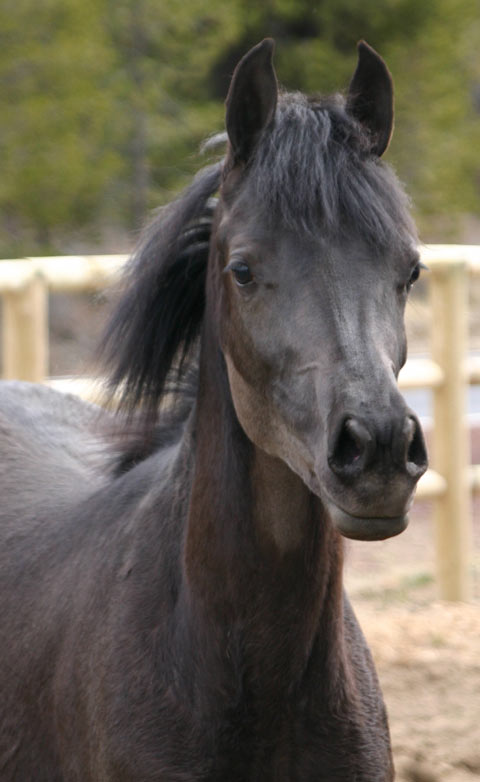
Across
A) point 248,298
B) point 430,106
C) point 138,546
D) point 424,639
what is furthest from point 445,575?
point 430,106

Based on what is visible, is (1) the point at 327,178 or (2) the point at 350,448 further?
(1) the point at 327,178

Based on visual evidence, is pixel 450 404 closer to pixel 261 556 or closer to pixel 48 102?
pixel 261 556

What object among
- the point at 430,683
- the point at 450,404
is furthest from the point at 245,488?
the point at 450,404

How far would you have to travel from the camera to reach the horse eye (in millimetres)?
2066

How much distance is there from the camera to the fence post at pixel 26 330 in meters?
4.82

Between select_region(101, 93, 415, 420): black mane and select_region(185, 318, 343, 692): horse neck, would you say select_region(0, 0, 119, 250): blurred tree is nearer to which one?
select_region(101, 93, 415, 420): black mane

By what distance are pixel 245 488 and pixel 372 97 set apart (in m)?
0.78

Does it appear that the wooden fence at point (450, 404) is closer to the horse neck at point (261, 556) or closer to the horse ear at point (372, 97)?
the horse ear at point (372, 97)

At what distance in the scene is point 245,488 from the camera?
2244 millimetres

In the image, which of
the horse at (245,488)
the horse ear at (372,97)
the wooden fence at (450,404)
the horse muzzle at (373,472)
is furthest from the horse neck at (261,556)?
the wooden fence at (450,404)

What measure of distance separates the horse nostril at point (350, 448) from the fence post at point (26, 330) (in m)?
3.18

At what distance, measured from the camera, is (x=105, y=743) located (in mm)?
2240

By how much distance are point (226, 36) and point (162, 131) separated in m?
1.65

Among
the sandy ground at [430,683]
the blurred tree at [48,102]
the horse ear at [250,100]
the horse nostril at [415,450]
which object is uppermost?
the blurred tree at [48,102]
